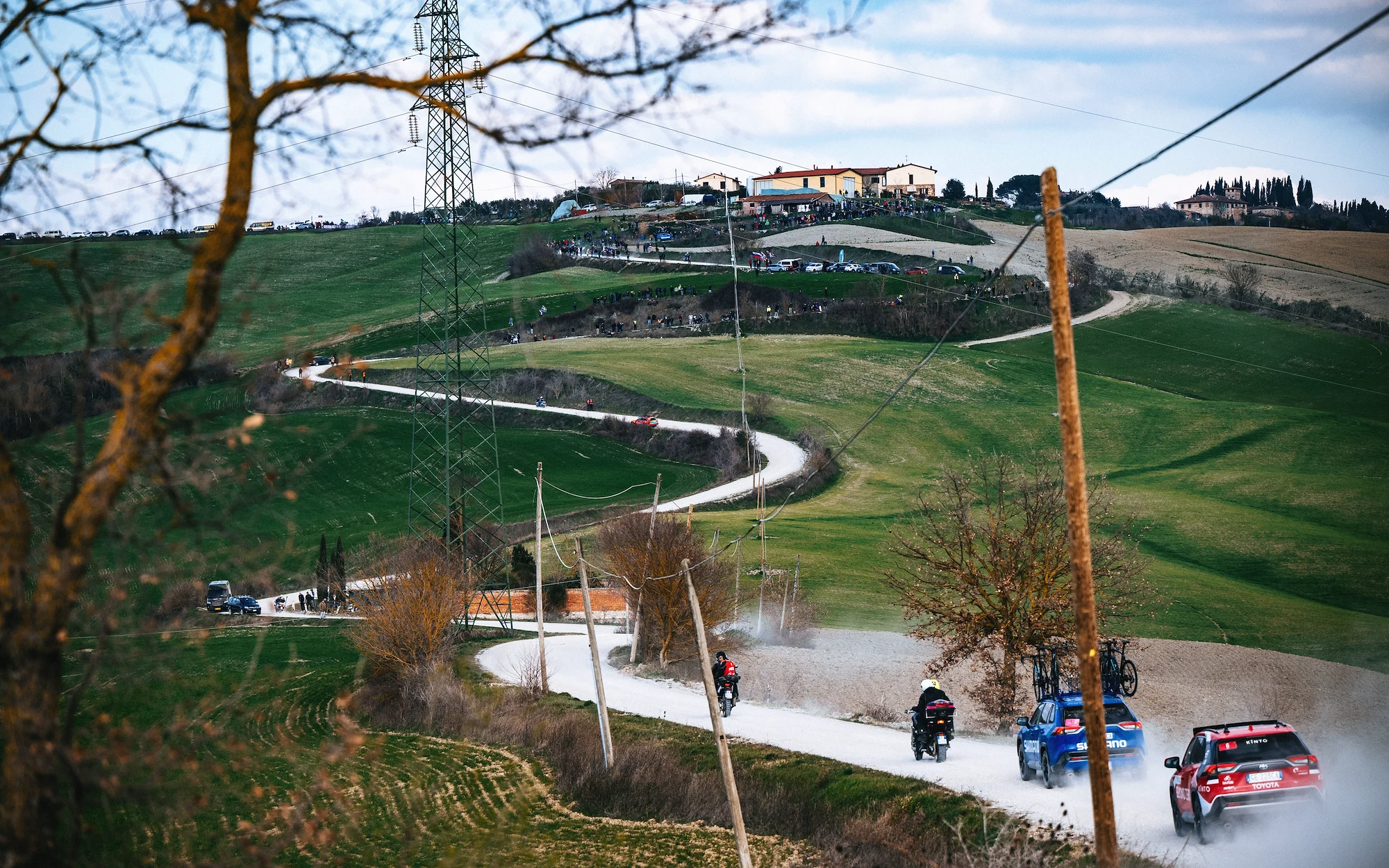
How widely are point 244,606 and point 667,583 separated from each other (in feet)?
107

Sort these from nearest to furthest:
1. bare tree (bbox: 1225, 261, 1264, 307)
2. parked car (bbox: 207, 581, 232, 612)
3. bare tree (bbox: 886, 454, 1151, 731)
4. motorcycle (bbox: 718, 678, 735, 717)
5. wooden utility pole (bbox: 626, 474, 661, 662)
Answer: bare tree (bbox: 886, 454, 1151, 731)
motorcycle (bbox: 718, 678, 735, 717)
wooden utility pole (bbox: 626, 474, 661, 662)
parked car (bbox: 207, 581, 232, 612)
bare tree (bbox: 1225, 261, 1264, 307)

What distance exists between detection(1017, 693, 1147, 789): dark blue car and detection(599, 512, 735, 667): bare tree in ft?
72.9

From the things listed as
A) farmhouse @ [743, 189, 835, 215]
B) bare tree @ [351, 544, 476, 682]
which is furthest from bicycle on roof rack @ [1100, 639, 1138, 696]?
farmhouse @ [743, 189, 835, 215]

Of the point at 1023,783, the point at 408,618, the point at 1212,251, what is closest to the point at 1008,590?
the point at 1023,783

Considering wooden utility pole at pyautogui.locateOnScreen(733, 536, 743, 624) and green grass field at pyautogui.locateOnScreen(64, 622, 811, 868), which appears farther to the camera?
wooden utility pole at pyautogui.locateOnScreen(733, 536, 743, 624)

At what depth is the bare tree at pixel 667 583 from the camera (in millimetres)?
45125

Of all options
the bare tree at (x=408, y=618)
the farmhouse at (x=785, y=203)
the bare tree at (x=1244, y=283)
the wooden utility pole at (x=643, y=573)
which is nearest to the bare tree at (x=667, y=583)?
the wooden utility pole at (x=643, y=573)

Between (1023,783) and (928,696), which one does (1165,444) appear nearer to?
(928,696)

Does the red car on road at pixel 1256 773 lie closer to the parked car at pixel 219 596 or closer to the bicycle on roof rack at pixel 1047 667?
the bicycle on roof rack at pixel 1047 667

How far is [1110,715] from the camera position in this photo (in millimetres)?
22031

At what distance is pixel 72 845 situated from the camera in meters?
4.63

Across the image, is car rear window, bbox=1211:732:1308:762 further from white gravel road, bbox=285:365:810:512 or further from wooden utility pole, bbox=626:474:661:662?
white gravel road, bbox=285:365:810:512

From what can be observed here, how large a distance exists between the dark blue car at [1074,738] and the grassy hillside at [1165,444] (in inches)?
Result: 1001

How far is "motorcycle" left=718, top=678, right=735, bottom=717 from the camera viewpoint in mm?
34281
